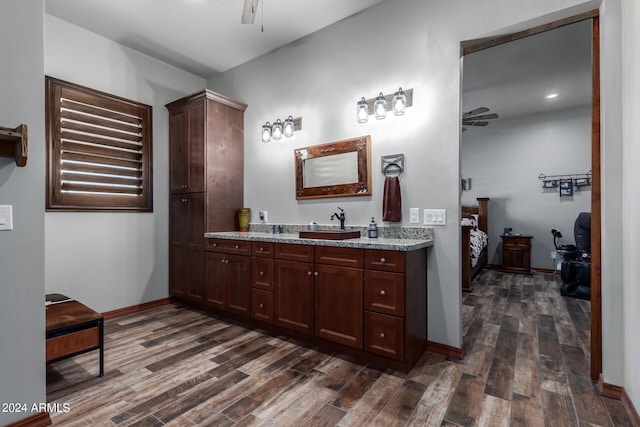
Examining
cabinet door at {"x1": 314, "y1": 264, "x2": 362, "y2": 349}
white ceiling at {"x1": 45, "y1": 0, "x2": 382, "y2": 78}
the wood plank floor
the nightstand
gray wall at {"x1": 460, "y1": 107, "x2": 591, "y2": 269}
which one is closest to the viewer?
the wood plank floor

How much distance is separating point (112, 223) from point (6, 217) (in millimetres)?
2035

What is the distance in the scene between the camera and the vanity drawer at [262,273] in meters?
2.88

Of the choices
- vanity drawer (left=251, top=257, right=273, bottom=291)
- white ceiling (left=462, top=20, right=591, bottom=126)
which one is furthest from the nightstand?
vanity drawer (left=251, top=257, right=273, bottom=291)

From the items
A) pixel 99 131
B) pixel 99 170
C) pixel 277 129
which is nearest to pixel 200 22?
pixel 277 129

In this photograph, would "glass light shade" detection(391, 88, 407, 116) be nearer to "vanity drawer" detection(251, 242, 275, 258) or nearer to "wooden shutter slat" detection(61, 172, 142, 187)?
"vanity drawer" detection(251, 242, 275, 258)

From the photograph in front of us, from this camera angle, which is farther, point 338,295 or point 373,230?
point 373,230

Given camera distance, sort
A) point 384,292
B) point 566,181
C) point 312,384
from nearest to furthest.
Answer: point 312,384 → point 384,292 → point 566,181

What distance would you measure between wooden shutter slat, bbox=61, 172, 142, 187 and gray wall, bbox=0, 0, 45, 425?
5.69ft

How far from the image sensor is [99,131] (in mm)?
3309

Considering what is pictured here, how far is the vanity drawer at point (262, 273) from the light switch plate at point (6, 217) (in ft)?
5.77

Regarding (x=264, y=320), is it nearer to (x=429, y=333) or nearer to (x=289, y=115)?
(x=429, y=333)

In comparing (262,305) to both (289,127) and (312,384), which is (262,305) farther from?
(289,127)

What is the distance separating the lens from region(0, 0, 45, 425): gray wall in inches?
60.7

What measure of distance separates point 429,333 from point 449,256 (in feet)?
2.22
